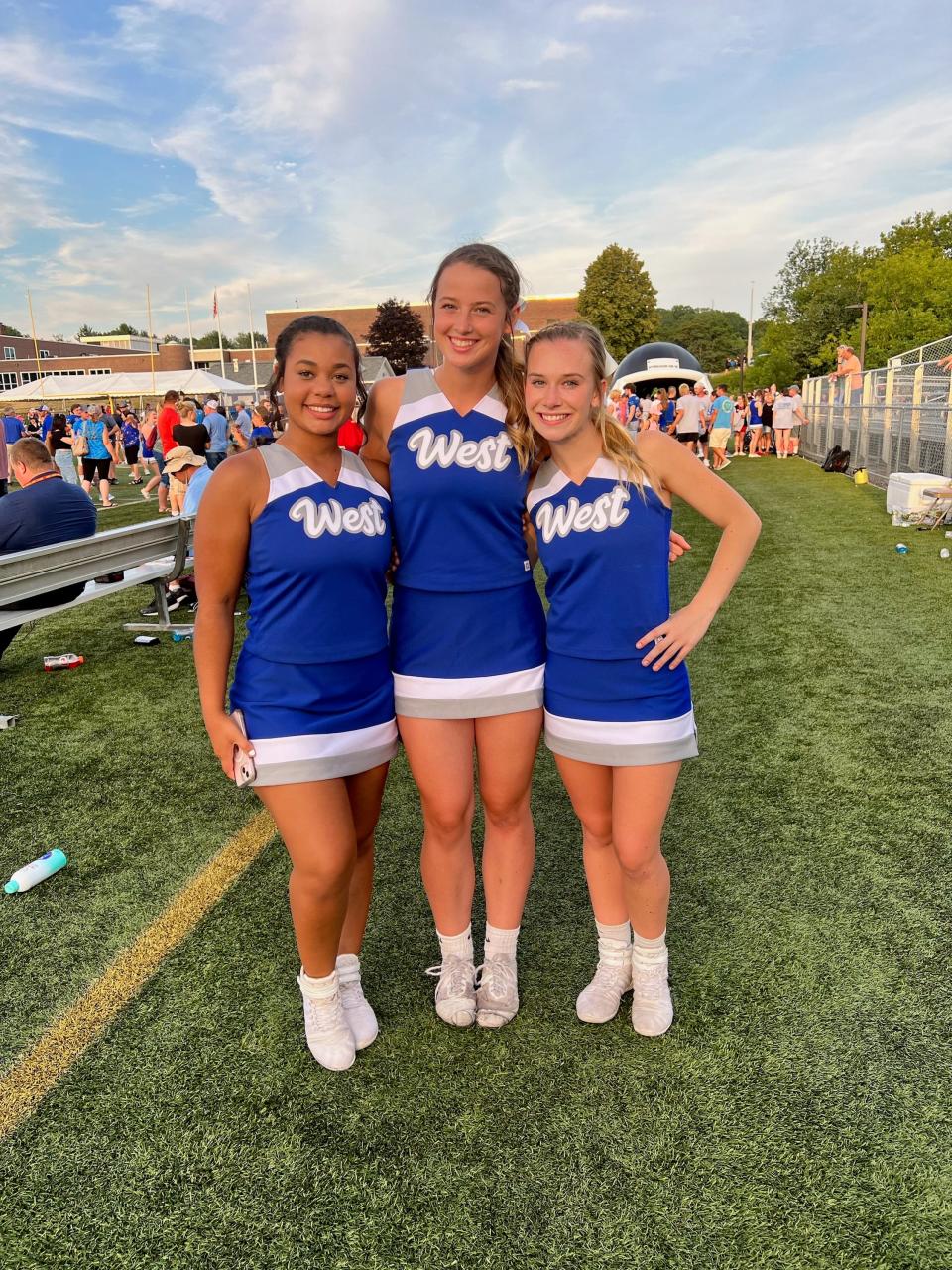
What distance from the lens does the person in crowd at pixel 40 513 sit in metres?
5.85

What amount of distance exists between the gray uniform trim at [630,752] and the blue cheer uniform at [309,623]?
543 mm

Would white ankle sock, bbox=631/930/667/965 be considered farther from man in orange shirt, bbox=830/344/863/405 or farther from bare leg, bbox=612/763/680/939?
man in orange shirt, bbox=830/344/863/405

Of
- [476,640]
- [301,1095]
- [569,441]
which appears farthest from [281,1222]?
[569,441]

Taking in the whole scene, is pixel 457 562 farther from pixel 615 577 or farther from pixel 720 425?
pixel 720 425

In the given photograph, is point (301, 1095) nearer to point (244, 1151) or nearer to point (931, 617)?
point (244, 1151)

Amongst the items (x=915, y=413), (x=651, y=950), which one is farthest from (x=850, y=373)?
(x=651, y=950)

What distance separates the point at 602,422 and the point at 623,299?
226 feet

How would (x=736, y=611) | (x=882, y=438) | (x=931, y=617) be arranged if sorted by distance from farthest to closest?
(x=882, y=438) < (x=736, y=611) < (x=931, y=617)

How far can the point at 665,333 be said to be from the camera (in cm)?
11156

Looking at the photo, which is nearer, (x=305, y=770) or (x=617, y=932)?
(x=305, y=770)

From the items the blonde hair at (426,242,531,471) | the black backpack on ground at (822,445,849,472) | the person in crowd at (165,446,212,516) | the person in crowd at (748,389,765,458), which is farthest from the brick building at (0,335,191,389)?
the blonde hair at (426,242,531,471)

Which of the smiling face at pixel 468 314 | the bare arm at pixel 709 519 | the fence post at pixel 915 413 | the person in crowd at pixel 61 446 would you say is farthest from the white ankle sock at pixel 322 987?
the person in crowd at pixel 61 446

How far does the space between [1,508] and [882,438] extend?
13.7 metres

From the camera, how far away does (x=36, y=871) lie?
3232mm
